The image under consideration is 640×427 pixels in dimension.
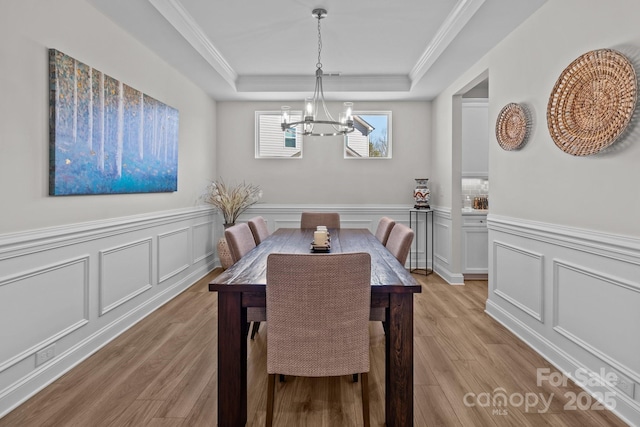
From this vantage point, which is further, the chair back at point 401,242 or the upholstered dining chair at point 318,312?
the chair back at point 401,242

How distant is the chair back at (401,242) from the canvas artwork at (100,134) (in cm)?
219

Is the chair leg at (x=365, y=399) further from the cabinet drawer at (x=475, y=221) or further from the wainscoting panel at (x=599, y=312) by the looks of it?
the cabinet drawer at (x=475, y=221)

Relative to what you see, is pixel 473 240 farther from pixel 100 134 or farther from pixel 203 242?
pixel 100 134

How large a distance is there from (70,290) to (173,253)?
158 centimetres

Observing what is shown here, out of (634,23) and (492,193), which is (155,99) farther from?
(634,23)

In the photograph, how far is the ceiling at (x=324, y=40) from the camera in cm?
284

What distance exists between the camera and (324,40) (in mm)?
3586

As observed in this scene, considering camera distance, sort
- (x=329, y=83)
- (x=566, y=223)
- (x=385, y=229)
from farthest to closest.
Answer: (x=329, y=83)
(x=385, y=229)
(x=566, y=223)

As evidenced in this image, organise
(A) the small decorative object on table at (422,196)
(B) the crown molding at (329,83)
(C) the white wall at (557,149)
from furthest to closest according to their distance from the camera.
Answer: (A) the small decorative object on table at (422,196), (B) the crown molding at (329,83), (C) the white wall at (557,149)

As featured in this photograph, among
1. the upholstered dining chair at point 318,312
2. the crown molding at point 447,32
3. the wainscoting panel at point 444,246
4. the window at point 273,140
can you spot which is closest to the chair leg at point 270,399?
the upholstered dining chair at point 318,312

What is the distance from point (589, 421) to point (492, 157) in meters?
2.30

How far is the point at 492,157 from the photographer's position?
136 inches

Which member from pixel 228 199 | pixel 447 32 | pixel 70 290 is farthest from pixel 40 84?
pixel 447 32

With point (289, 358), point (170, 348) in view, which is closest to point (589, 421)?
point (289, 358)
